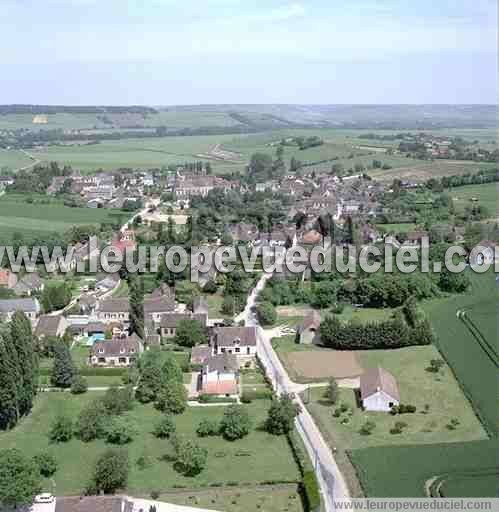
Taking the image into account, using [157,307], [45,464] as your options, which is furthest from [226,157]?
[45,464]

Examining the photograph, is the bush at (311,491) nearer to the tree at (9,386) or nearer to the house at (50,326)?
the tree at (9,386)

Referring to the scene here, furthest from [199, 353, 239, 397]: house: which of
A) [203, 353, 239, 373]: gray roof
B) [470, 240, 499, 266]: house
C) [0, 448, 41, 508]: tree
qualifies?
[470, 240, 499, 266]: house

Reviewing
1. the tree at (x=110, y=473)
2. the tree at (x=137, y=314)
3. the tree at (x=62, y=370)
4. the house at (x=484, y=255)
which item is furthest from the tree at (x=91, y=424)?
the house at (x=484, y=255)

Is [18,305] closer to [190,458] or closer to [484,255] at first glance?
[190,458]

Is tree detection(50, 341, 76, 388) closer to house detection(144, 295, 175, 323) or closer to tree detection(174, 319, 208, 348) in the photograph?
tree detection(174, 319, 208, 348)

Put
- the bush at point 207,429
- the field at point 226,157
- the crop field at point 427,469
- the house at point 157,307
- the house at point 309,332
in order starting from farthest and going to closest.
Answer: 1. the field at point 226,157
2. the house at point 157,307
3. the house at point 309,332
4. the bush at point 207,429
5. the crop field at point 427,469
